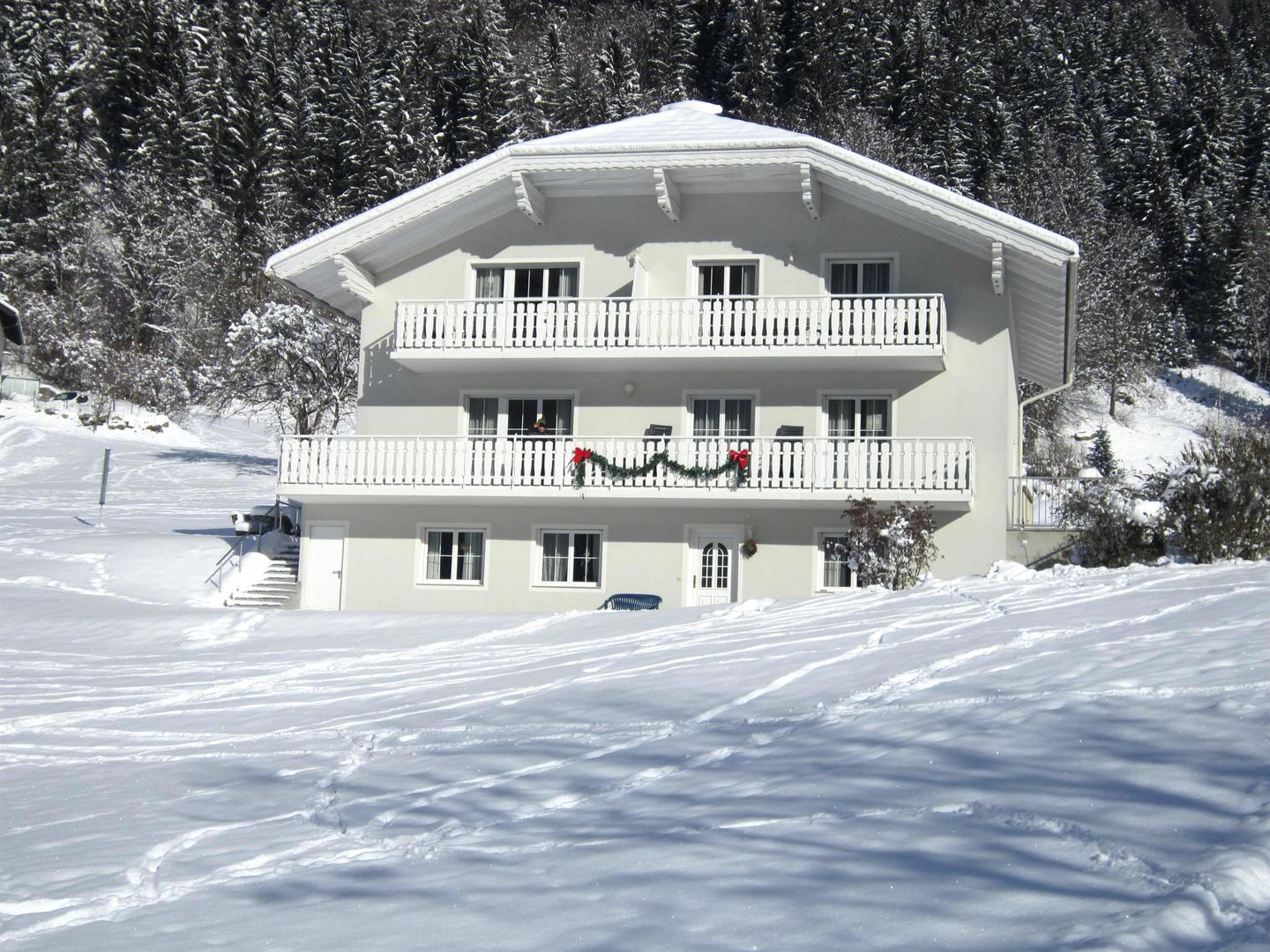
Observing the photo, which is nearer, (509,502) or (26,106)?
(509,502)

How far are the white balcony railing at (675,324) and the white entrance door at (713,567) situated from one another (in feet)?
11.8

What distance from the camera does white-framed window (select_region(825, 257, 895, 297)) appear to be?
2309 cm

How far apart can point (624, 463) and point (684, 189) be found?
5.53 metres

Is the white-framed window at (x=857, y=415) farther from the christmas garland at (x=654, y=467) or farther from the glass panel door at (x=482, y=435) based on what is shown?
the glass panel door at (x=482, y=435)

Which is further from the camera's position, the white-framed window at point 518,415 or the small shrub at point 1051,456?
the small shrub at point 1051,456

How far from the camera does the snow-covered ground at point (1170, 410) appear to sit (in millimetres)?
58156

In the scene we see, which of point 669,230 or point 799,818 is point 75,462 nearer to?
point 669,230

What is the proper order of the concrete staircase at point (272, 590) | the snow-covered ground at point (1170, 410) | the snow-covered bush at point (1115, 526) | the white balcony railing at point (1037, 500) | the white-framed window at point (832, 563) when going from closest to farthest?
the snow-covered bush at point (1115, 526), the white-framed window at point (832, 563), the white balcony railing at point (1037, 500), the concrete staircase at point (272, 590), the snow-covered ground at point (1170, 410)

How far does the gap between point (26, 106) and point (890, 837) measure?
70.7 meters

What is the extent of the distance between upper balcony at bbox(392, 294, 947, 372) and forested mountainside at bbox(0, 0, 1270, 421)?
34001mm

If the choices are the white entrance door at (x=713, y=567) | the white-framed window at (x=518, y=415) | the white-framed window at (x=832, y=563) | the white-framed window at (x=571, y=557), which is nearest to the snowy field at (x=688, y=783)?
the white-framed window at (x=832, y=563)

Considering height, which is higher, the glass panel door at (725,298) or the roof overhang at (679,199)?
the roof overhang at (679,199)

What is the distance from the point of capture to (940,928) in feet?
15.8

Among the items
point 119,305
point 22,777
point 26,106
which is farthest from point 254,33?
point 22,777
